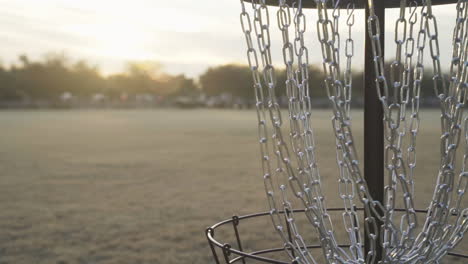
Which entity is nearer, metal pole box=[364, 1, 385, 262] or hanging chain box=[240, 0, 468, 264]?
hanging chain box=[240, 0, 468, 264]

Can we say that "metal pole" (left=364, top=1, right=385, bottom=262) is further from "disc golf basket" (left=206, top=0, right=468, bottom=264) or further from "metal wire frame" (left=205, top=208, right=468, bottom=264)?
"metal wire frame" (left=205, top=208, right=468, bottom=264)

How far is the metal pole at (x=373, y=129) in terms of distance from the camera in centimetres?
124

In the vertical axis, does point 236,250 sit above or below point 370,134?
below

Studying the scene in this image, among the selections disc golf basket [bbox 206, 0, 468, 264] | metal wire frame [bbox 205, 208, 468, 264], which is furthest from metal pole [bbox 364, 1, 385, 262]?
metal wire frame [bbox 205, 208, 468, 264]

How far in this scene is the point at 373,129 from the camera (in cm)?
125

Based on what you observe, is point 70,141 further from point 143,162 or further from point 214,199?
point 214,199

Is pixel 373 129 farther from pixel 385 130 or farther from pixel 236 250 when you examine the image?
pixel 236 250

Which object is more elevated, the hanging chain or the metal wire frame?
the hanging chain

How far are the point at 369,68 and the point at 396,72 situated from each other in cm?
16

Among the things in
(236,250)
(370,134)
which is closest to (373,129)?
(370,134)

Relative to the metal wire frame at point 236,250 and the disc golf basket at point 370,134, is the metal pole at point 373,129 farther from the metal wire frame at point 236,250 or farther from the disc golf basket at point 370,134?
the metal wire frame at point 236,250

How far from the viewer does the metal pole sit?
1244 millimetres

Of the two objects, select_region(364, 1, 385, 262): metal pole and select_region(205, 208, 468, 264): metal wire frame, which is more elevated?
select_region(364, 1, 385, 262): metal pole

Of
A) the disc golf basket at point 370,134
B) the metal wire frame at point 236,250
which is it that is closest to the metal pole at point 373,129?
the disc golf basket at point 370,134
